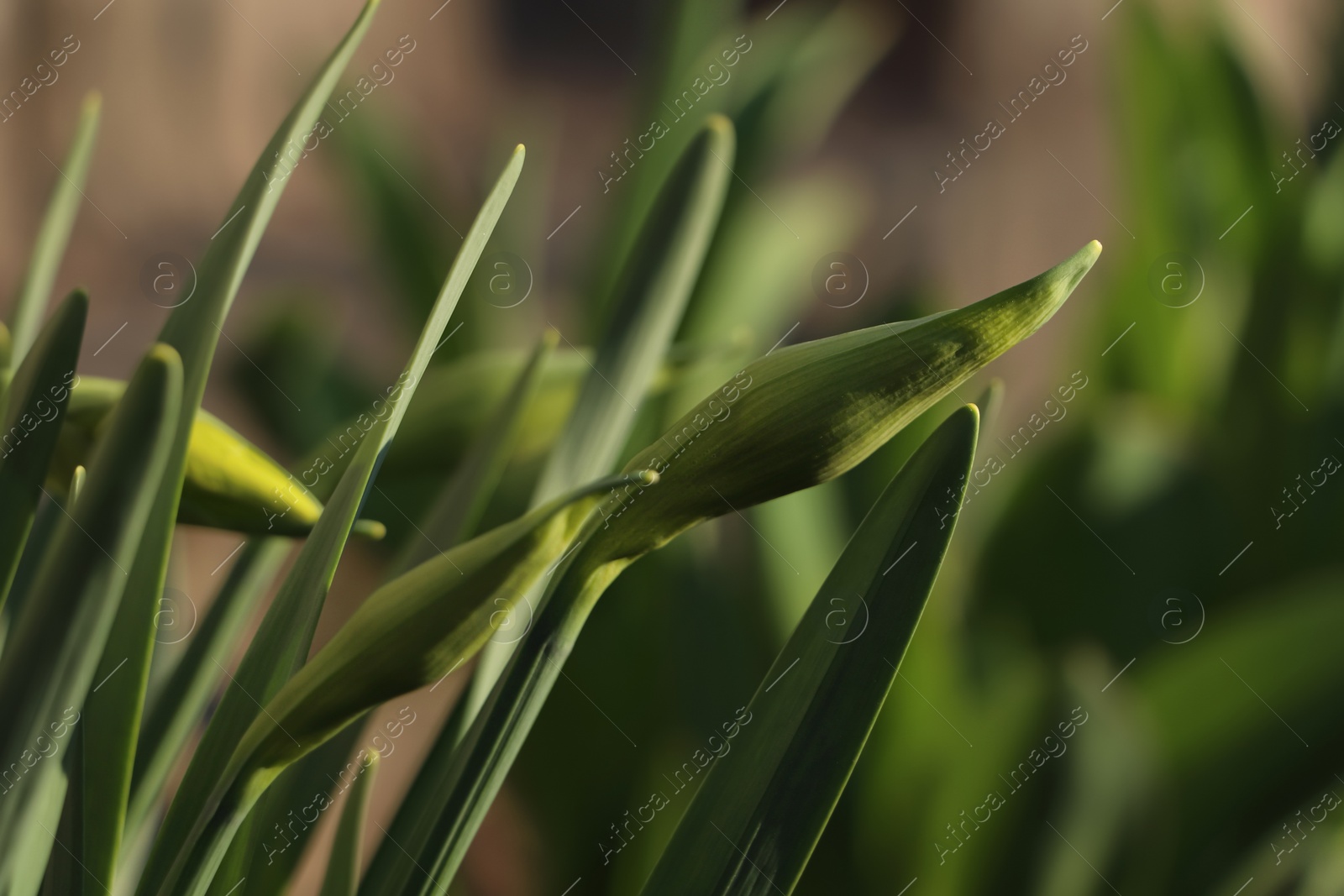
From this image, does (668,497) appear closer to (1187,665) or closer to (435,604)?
(435,604)

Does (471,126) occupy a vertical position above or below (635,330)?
above

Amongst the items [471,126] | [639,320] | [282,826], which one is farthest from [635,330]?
[471,126]

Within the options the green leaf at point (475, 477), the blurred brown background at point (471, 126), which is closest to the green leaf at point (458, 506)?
the green leaf at point (475, 477)

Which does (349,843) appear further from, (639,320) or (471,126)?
(471,126)

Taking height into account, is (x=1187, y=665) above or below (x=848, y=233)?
below

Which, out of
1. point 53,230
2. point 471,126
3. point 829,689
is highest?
point 471,126

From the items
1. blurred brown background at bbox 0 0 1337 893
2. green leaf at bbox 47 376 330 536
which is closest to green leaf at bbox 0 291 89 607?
green leaf at bbox 47 376 330 536

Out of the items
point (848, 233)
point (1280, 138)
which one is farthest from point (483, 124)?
point (1280, 138)
